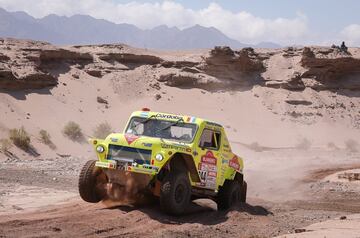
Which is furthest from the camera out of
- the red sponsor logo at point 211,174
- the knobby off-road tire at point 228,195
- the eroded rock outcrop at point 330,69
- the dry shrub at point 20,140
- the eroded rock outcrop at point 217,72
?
the eroded rock outcrop at point 330,69

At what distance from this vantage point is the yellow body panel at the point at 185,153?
39.1 ft

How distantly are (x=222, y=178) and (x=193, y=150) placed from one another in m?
1.60

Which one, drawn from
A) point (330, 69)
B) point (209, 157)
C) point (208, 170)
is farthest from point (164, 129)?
point (330, 69)

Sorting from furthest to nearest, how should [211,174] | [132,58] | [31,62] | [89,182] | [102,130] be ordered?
[132,58] → [31,62] → [102,130] → [211,174] → [89,182]

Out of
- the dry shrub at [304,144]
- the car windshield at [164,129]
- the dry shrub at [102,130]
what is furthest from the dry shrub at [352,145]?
the car windshield at [164,129]

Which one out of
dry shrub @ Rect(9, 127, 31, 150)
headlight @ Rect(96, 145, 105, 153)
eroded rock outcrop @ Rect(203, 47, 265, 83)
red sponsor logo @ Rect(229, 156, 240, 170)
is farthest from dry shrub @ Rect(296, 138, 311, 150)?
headlight @ Rect(96, 145, 105, 153)

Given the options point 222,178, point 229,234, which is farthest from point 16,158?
point 229,234

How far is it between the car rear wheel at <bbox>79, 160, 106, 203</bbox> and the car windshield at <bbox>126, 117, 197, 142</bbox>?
1305 millimetres

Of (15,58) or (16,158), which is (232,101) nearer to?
(15,58)

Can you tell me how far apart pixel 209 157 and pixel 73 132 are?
25127 millimetres

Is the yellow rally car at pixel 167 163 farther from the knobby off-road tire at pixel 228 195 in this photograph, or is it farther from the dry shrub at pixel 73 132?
the dry shrub at pixel 73 132

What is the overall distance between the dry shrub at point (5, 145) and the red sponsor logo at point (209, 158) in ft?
61.2

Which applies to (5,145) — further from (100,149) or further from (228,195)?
(100,149)

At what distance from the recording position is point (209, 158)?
13.3 metres
